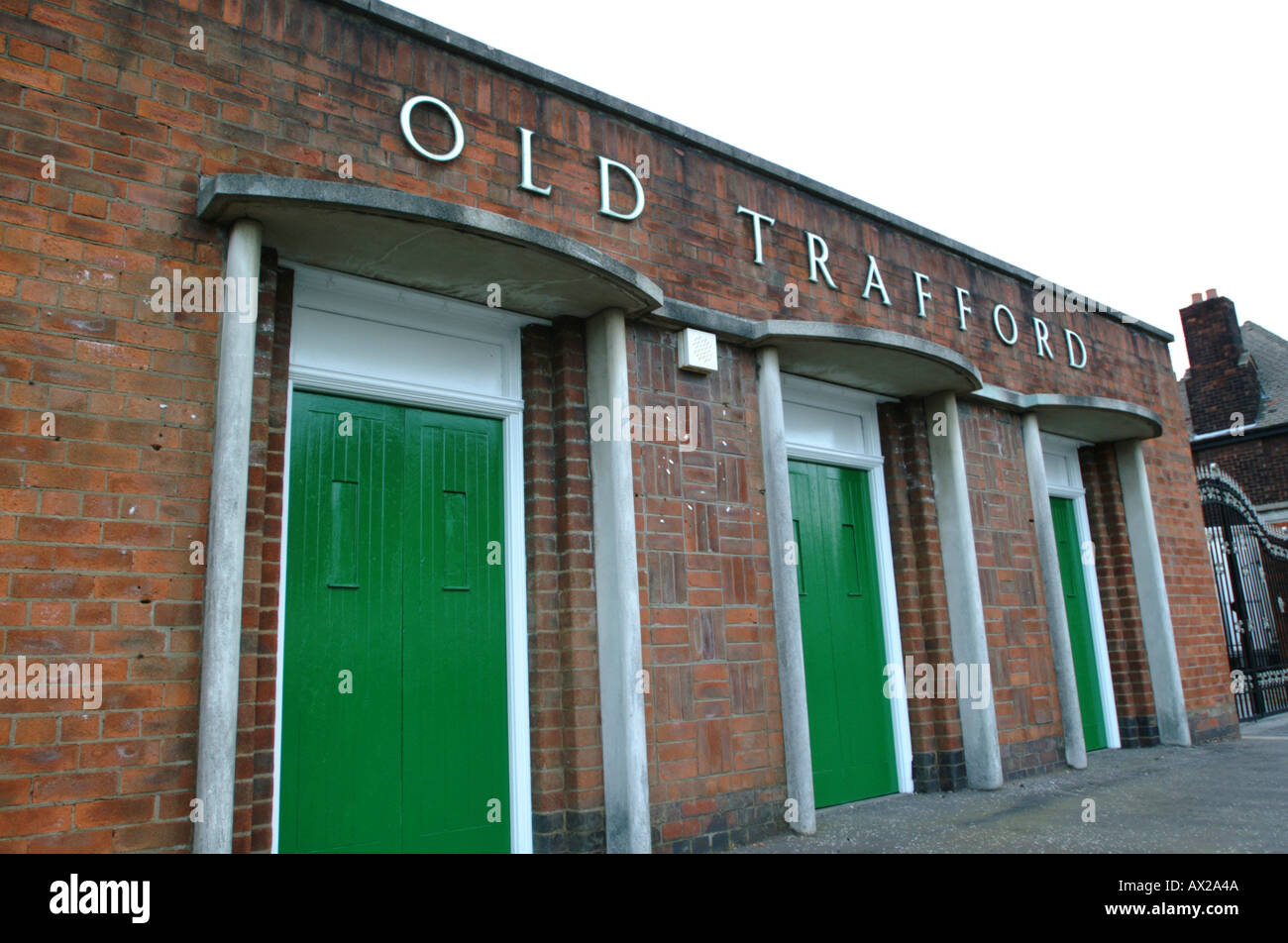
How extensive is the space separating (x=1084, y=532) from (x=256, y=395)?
8089mm

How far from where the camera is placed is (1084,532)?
9086mm

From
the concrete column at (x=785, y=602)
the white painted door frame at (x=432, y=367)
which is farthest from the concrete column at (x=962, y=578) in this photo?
the white painted door frame at (x=432, y=367)

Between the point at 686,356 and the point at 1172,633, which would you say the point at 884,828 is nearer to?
the point at 686,356

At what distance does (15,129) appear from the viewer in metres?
3.48

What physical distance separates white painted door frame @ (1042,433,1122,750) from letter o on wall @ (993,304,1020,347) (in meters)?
1.15

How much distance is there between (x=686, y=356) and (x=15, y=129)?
340 centimetres

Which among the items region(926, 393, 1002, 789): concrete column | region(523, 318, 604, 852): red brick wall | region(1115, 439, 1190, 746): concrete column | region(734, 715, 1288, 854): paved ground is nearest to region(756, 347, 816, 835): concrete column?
region(734, 715, 1288, 854): paved ground

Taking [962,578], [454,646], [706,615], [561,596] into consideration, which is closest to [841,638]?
[962,578]

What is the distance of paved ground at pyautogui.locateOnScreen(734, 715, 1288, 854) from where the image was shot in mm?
4863

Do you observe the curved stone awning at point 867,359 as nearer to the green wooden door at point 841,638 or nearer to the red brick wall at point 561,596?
the green wooden door at point 841,638

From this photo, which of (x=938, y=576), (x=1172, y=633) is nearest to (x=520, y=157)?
(x=938, y=576)

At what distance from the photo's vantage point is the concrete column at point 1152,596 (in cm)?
866

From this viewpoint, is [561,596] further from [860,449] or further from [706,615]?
[860,449]

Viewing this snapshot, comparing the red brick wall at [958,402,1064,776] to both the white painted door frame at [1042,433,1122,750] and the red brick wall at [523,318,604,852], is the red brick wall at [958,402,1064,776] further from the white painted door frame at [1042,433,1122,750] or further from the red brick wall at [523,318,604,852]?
the red brick wall at [523,318,604,852]
